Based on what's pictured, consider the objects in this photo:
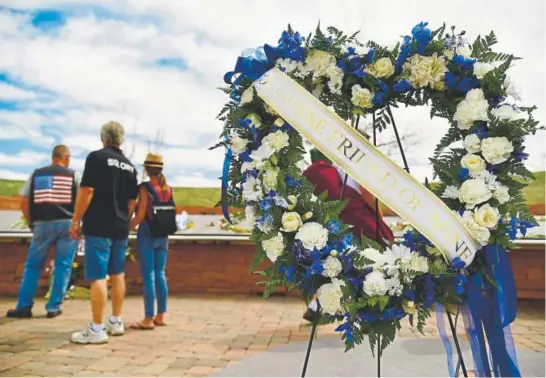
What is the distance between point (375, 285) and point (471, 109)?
79 cm

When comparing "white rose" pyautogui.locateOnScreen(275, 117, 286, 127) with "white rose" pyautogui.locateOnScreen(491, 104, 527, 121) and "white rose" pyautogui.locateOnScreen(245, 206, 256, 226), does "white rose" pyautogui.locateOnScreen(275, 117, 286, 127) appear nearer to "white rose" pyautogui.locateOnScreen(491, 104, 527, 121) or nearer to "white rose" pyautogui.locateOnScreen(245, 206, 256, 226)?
"white rose" pyautogui.locateOnScreen(245, 206, 256, 226)

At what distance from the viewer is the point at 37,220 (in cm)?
475

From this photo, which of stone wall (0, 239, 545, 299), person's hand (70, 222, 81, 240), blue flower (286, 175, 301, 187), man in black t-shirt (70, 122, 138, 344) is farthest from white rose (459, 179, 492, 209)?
stone wall (0, 239, 545, 299)

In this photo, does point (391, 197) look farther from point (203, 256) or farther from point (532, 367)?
point (203, 256)

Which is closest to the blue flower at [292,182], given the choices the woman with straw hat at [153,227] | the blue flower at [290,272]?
the blue flower at [290,272]

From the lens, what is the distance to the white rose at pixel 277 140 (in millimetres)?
2279

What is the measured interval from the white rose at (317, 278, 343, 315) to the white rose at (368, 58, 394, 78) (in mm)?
858

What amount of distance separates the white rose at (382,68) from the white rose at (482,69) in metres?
Result: 0.33

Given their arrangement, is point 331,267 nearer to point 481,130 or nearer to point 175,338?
point 481,130

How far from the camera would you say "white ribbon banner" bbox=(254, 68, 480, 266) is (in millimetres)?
2113

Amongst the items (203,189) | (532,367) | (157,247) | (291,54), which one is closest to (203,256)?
(203,189)

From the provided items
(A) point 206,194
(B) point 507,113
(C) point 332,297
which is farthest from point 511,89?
(A) point 206,194

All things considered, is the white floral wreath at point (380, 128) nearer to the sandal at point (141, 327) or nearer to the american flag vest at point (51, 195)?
the sandal at point (141, 327)

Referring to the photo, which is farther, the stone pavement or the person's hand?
the person's hand
